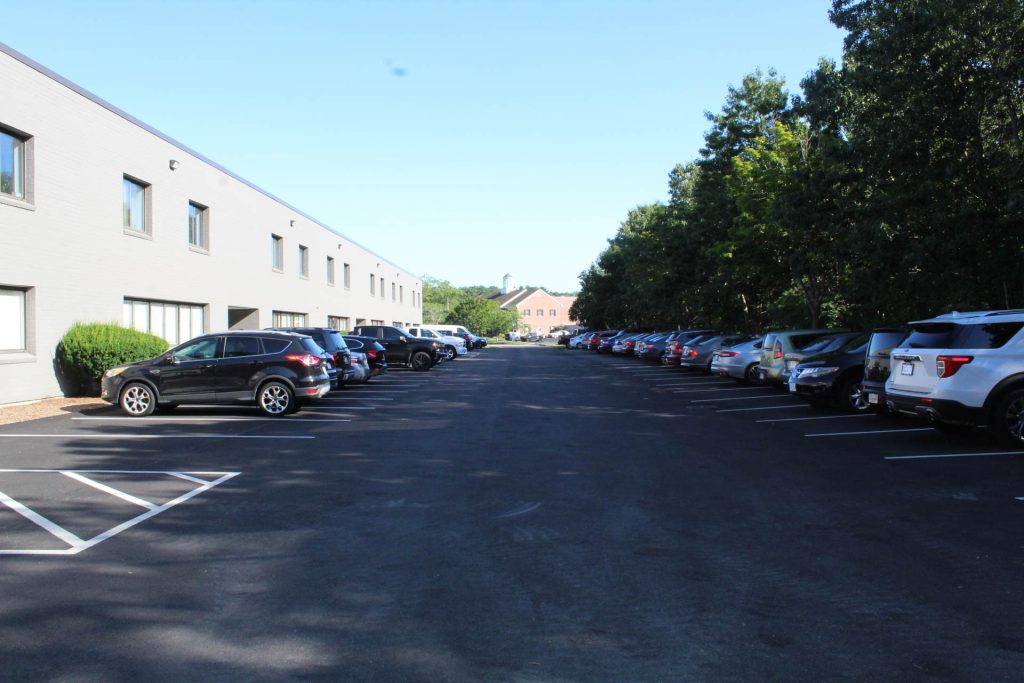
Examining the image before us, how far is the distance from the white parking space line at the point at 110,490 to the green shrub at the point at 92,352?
9.98 meters

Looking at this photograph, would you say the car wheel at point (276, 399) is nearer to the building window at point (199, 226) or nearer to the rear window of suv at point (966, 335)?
the rear window of suv at point (966, 335)

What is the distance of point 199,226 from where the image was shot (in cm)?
2717

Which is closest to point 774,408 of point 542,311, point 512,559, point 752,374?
point 752,374

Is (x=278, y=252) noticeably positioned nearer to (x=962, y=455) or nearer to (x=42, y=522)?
(x=42, y=522)

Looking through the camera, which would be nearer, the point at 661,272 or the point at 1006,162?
the point at 1006,162

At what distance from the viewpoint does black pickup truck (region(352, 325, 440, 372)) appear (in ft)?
105

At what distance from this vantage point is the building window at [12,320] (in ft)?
55.3

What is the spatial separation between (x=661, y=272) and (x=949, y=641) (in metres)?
43.0

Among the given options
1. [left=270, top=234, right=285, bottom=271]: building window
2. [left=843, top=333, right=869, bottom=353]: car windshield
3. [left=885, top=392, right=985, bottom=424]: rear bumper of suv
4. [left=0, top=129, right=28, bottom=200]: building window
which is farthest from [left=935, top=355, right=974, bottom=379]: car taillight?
[left=270, top=234, right=285, bottom=271]: building window

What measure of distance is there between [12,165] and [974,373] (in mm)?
18348

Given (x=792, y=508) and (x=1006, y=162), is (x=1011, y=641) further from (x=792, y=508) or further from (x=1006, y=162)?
(x=1006, y=162)

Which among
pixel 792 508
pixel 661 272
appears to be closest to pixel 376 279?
pixel 661 272

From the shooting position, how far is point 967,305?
1867 cm

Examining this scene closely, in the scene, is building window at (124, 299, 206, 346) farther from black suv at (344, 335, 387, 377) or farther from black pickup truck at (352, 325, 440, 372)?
black pickup truck at (352, 325, 440, 372)
